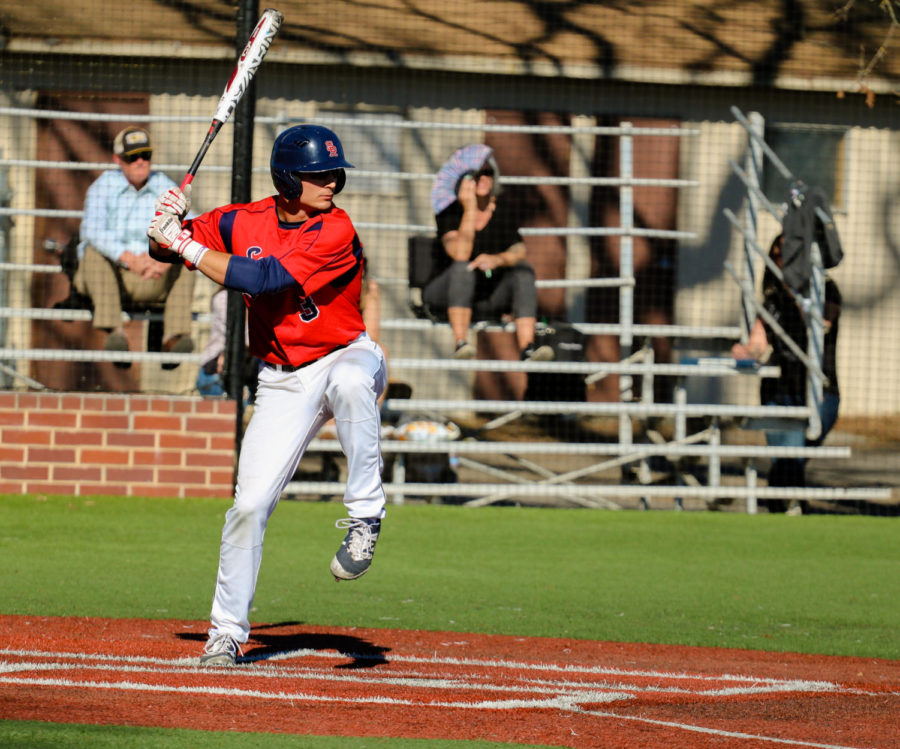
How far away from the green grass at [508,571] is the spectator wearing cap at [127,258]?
1413mm

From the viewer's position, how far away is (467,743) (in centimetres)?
420

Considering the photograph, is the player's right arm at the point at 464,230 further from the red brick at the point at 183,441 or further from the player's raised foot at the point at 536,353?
the red brick at the point at 183,441

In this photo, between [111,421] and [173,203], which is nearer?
[173,203]

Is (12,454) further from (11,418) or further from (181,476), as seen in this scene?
(181,476)

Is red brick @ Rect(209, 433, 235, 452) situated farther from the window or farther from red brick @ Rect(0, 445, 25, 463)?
the window

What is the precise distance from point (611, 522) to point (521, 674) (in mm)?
5158

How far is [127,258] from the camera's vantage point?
1118 centimetres

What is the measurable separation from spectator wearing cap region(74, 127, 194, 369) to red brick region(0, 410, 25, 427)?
0.85m

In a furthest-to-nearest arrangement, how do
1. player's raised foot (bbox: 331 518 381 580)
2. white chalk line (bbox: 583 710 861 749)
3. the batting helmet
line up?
the batting helmet
player's raised foot (bbox: 331 518 381 580)
white chalk line (bbox: 583 710 861 749)

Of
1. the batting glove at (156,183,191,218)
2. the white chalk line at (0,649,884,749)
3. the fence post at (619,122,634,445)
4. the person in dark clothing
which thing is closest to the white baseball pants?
the white chalk line at (0,649,884,749)

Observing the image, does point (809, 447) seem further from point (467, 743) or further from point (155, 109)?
point (467, 743)

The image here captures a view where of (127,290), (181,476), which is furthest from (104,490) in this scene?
(127,290)

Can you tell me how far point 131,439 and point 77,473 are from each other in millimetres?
477

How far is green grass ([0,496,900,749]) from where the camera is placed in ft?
23.9
